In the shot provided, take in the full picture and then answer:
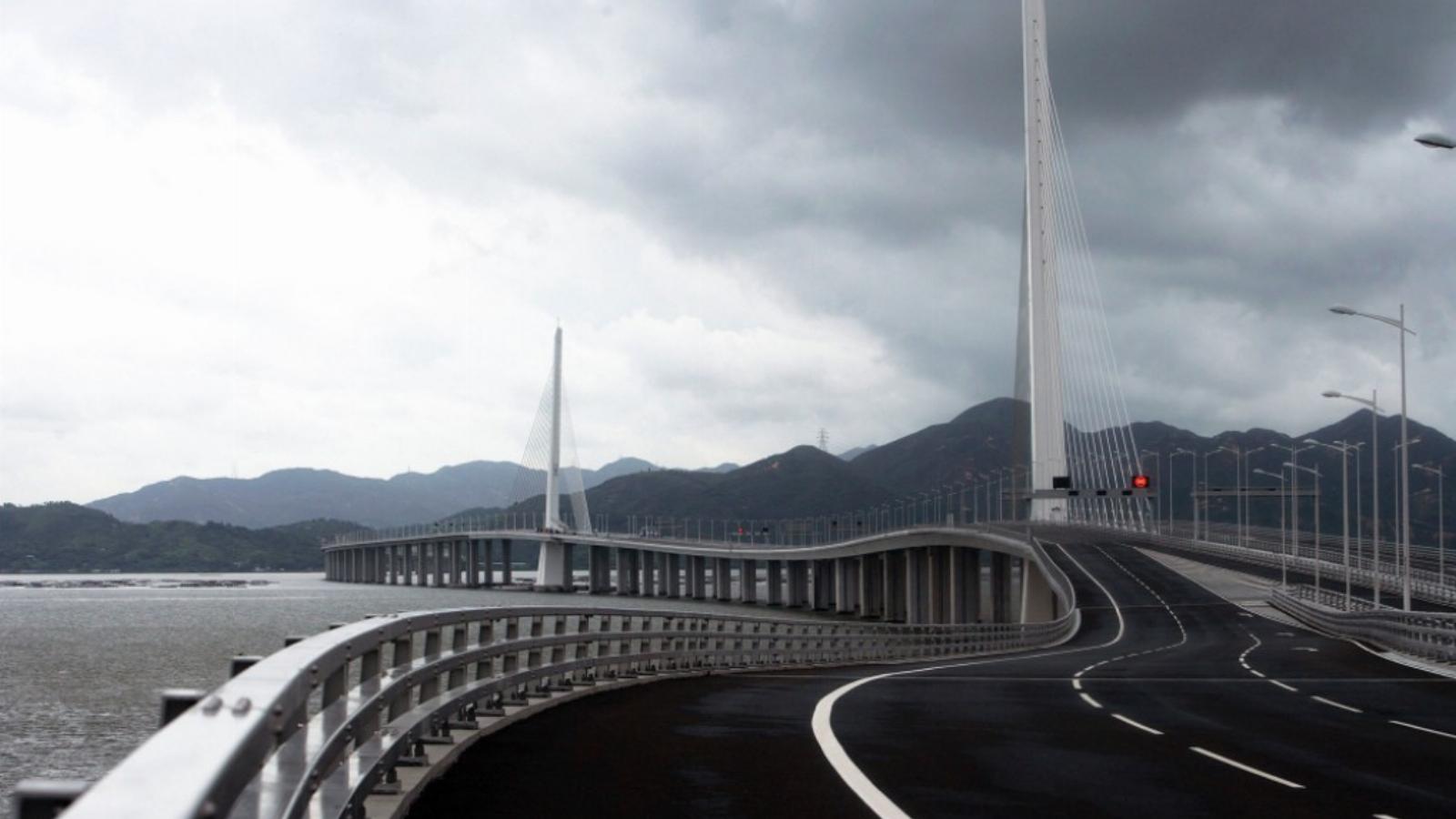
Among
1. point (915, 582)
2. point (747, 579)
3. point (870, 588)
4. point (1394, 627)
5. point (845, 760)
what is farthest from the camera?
point (747, 579)

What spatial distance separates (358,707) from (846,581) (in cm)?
14887

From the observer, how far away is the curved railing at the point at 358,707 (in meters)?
3.50

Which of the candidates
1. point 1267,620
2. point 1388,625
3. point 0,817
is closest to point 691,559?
point 1267,620

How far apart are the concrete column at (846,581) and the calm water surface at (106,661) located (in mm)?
26986

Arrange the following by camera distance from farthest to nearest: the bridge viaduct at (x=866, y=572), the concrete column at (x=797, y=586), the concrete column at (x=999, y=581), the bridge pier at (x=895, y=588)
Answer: the concrete column at (x=797, y=586) < the bridge pier at (x=895, y=588) < the concrete column at (x=999, y=581) < the bridge viaduct at (x=866, y=572)

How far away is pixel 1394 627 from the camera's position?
137 feet

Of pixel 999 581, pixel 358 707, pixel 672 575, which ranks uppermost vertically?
pixel 358 707

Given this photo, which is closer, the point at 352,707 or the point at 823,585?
the point at 352,707

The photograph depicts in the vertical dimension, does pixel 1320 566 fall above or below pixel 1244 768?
below

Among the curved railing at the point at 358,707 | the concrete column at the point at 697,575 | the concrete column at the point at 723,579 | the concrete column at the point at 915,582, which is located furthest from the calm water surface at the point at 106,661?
the concrete column at the point at 915,582

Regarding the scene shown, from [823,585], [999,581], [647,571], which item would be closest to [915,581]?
[999,581]

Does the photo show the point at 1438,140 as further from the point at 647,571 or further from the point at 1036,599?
the point at 647,571

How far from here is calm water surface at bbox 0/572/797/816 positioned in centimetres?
3459

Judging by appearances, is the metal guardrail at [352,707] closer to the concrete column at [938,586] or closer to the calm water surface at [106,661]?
the calm water surface at [106,661]
